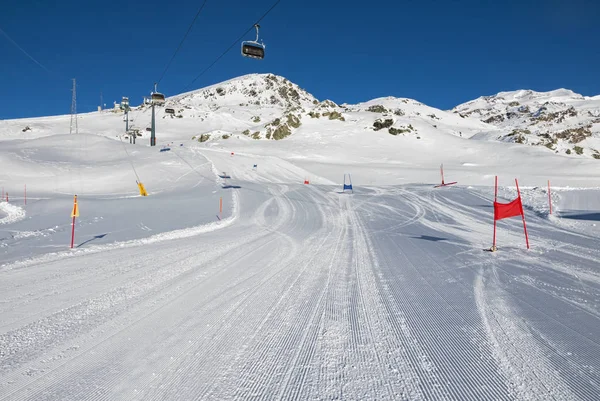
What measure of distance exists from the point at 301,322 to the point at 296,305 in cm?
59

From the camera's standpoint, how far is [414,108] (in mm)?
171500

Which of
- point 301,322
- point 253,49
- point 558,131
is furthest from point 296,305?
point 558,131

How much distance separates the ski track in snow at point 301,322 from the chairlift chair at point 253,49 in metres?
8.75

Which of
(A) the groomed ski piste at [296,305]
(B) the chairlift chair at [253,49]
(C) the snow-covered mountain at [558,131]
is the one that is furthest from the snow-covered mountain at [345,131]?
(A) the groomed ski piste at [296,305]

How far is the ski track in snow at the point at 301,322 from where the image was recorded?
298 cm

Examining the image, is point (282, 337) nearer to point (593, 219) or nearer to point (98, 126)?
point (593, 219)

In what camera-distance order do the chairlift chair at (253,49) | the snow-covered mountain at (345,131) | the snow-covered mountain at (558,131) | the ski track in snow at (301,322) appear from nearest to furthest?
the ski track in snow at (301,322), the chairlift chair at (253,49), the snow-covered mountain at (345,131), the snow-covered mountain at (558,131)

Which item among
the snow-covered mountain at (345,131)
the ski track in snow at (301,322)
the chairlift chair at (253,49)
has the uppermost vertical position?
the snow-covered mountain at (345,131)

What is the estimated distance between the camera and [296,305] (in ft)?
15.8

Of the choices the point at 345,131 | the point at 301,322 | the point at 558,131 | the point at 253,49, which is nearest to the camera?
the point at 301,322

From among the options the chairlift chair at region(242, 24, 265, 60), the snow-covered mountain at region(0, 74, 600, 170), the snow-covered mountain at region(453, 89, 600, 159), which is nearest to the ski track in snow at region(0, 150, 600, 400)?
the chairlift chair at region(242, 24, 265, 60)

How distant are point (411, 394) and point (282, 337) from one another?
1.53 metres

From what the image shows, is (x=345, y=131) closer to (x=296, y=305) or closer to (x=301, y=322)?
(x=296, y=305)

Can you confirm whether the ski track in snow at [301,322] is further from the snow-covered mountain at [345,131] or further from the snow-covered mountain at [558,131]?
the snow-covered mountain at [558,131]
